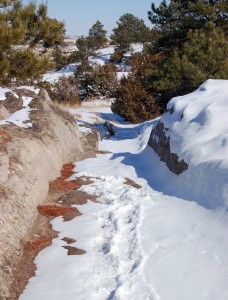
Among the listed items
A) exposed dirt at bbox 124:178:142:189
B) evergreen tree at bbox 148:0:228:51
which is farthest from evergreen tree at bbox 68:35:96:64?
exposed dirt at bbox 124:178:142:189


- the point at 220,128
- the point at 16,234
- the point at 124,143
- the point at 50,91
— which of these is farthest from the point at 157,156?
the point at 50,91

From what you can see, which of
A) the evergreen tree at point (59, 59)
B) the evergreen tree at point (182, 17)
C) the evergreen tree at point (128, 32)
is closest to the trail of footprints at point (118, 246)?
the evergreen tree at point (182, 17)

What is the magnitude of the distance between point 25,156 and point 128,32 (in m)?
36.5

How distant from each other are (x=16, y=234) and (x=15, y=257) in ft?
1.43

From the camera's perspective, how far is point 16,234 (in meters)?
5.17

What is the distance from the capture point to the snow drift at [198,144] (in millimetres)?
6156

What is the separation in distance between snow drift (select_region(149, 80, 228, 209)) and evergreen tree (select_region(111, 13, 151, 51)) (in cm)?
3226

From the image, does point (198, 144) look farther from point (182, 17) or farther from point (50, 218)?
point (182, 17)

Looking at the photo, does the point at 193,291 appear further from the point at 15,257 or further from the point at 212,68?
the point at 212,68

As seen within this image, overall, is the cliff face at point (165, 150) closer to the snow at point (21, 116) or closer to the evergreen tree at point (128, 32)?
the snow at point (21, 116)

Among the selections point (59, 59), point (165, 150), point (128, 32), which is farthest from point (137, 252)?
point (128, 32)

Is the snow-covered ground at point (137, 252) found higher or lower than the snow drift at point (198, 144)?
lower

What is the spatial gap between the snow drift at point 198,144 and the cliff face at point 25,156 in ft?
7.87

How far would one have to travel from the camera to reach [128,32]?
41.2 m
